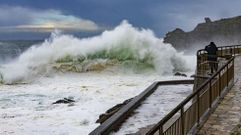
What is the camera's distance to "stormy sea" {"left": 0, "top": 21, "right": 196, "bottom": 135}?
51.4ft

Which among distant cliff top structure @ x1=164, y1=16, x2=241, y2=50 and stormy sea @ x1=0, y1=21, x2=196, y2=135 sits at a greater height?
distant cliff top structure @ x1=164, y1=16, x2=241, y2=50

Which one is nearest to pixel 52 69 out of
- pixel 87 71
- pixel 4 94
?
pixel 87 71

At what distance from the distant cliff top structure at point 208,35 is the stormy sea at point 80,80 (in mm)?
43801

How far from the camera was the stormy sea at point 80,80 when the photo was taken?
15.7m

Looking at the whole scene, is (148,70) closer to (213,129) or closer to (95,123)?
(95,123)

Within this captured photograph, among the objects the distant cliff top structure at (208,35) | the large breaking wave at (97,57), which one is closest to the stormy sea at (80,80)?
the large breaking wave at (97,57)

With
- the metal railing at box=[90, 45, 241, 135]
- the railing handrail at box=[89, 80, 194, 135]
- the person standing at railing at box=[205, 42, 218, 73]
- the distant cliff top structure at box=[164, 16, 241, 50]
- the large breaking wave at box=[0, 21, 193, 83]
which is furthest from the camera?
the distant cliff top structure at box=[164, 16, 241, 50]

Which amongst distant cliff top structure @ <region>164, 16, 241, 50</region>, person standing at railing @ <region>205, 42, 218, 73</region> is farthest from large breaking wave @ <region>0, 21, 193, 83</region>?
distant cliff top structure @ <region>164, 16, 241, 50</region>

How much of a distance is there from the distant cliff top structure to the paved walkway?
7009 centimetres

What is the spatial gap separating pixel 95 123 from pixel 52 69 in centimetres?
2230

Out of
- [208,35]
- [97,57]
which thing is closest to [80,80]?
[97,57]

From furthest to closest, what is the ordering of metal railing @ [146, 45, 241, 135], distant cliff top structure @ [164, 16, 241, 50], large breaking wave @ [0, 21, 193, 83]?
1. distant cliff top structure @ [164, 16, 241, 50]
2. large breaking wave @ [0, 21, 193, 83]
3. metal railing @ [146, 45, 241, 135]

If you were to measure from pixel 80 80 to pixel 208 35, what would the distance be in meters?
59.6

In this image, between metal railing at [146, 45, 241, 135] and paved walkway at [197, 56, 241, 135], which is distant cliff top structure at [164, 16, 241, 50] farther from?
paved walkway at [197, 56, 241, 135]
